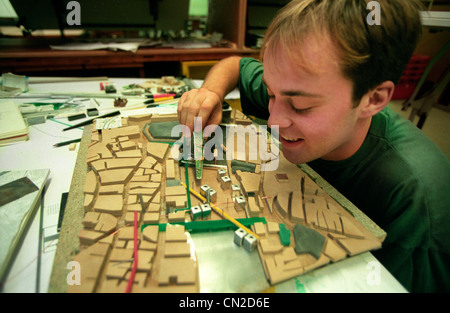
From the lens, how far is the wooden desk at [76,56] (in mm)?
2197

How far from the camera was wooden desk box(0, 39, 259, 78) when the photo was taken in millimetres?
2197

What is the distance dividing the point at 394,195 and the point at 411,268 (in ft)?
0.85

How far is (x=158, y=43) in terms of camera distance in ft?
8.48

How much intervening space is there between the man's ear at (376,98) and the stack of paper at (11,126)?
1604 millimetres

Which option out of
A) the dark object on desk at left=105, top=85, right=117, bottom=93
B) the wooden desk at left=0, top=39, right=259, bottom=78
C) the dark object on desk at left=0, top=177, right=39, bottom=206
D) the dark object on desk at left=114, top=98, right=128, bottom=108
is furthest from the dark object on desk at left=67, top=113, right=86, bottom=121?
the wooden desk at left=0, top=39, right=259, bottom=78

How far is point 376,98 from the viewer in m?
0.88

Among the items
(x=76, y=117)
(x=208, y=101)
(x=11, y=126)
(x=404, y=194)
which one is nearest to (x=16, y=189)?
(x=11, y=126)

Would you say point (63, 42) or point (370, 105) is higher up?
point (63, 42)

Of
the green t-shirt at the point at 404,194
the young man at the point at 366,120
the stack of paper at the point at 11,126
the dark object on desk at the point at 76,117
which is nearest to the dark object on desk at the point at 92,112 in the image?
the dark object on desk at the point at 76,117

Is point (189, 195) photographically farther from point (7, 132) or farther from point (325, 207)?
point (7, 132)

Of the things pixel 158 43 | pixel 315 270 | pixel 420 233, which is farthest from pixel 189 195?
pixel 158 43

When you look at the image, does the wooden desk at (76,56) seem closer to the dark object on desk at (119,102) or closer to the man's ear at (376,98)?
the dark object on desk at (119,102)

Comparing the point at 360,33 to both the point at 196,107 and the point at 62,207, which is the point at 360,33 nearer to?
the point at 196,107

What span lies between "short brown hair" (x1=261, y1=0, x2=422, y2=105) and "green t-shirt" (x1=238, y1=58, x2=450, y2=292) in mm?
304
